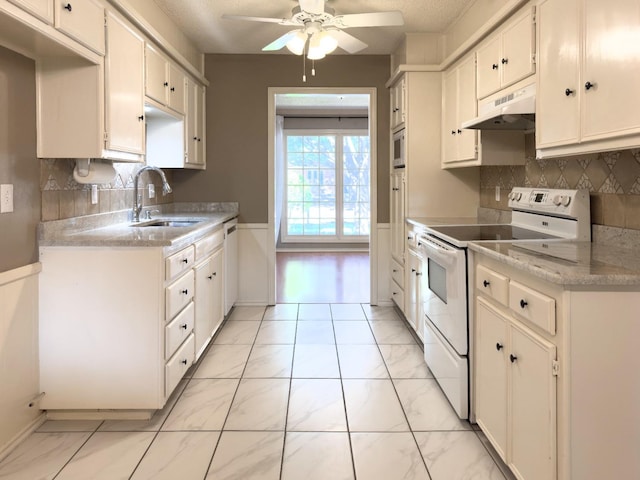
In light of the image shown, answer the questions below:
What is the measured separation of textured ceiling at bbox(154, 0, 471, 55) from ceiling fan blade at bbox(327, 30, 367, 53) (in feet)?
0.99

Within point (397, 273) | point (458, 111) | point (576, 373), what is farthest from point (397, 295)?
point (576, 373)

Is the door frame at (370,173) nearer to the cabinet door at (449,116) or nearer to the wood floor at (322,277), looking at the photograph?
the wood floor at (322,277)

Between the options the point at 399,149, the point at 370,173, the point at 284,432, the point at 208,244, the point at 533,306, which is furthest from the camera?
the point at 370,173

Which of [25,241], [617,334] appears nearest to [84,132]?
[25,241]

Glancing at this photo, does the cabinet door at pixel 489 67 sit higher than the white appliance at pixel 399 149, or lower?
higher

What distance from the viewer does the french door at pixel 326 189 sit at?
8.61 m

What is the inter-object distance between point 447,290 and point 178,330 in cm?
147

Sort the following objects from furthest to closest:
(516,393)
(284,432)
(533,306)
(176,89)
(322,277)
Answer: (322,277) < (176,89) < (284,432) < (516,393) < (533,306)

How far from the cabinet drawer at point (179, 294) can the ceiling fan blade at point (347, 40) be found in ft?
5.94

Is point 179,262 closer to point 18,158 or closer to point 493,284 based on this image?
point 18,158

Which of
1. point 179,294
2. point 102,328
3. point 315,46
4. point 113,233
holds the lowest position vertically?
point 102,328

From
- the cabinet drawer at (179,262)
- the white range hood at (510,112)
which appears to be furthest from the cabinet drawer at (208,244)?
the white range hood at (510,112)

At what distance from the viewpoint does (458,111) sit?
3410mm

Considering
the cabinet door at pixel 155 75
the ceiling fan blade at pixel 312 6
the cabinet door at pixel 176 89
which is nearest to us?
the ceiling fan blade at pixel 312 6
